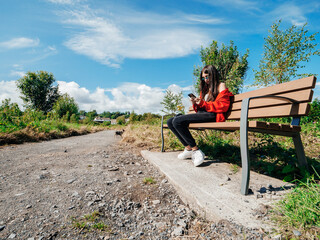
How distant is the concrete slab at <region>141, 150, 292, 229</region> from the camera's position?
149 cm

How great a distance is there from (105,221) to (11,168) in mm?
2458

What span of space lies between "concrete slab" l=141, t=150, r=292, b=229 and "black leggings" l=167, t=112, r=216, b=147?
1.50 ft

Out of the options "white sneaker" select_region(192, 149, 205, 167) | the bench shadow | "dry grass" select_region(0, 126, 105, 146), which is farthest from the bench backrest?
"dry grass" select_region(0, 126, 105, 146)

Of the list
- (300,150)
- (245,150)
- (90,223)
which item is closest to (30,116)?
(90,223)

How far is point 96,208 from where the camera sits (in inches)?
71.4

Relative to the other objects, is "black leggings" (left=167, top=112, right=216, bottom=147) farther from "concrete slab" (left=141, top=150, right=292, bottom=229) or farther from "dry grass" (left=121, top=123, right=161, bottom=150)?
"dry grass" (left=121, top=123, right=161, bottom=150)

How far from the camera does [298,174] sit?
90.7 inches

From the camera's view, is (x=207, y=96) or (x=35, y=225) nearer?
(x=35, y=225)

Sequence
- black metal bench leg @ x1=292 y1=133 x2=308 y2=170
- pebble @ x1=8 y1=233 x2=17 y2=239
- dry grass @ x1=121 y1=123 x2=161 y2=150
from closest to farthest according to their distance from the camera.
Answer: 1. pebble @ x1=8 y1=233 x2=17 y2=239
2. black metal bench leg @ x1=292 y1=133 x2=308 y2=170
3. dry grass @ x1=121 y1=123 x2=161 y2=150

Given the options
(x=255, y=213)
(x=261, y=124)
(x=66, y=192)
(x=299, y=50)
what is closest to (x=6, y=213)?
(x=66, y=192)

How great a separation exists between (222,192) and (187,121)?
51.5 inches

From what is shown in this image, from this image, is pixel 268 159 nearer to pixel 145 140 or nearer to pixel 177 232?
pixel 177 232

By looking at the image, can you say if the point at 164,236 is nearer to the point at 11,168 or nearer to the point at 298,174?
the point at 298,174

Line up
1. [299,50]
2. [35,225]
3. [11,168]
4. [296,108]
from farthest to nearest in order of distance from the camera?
1. [299,50]
2. [11,168]
3. [296,108]
4. [35,225]
